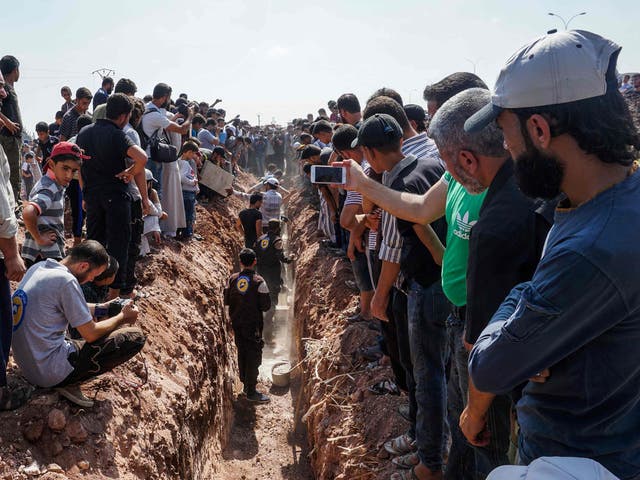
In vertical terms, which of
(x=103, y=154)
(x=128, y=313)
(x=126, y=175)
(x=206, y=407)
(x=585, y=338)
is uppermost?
(x=103, y=154)

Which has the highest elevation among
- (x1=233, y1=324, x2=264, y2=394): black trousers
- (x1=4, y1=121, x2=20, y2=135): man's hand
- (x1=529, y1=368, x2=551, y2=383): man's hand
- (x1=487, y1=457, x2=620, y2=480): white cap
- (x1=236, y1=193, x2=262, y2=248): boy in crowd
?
(x1=4, y1=121, x2=20, y2=135): man's hand

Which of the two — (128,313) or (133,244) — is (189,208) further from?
(128,313)

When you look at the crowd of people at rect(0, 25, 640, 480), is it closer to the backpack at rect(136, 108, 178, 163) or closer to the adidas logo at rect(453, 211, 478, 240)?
the adidas logo at rect(453, 211, 478, 240)

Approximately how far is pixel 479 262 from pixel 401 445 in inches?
100

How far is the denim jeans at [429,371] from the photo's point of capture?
11.3 feet

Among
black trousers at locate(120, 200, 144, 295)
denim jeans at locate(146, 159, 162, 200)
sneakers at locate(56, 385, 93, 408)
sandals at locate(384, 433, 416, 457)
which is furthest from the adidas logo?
denim jeans at locate(146, 159, 162, 200)

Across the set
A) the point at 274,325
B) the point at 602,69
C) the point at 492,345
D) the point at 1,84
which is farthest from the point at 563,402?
the point at 274,325

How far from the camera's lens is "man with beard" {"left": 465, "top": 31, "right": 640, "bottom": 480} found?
1.48 m

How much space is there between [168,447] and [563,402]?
4.43 meters

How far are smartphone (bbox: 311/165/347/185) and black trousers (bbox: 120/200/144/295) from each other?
11.6ft

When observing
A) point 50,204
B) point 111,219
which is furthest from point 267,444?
point 50,204

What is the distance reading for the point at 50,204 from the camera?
5.12 meters

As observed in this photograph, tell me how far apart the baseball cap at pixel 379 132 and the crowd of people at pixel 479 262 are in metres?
0.01

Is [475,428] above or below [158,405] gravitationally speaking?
above
